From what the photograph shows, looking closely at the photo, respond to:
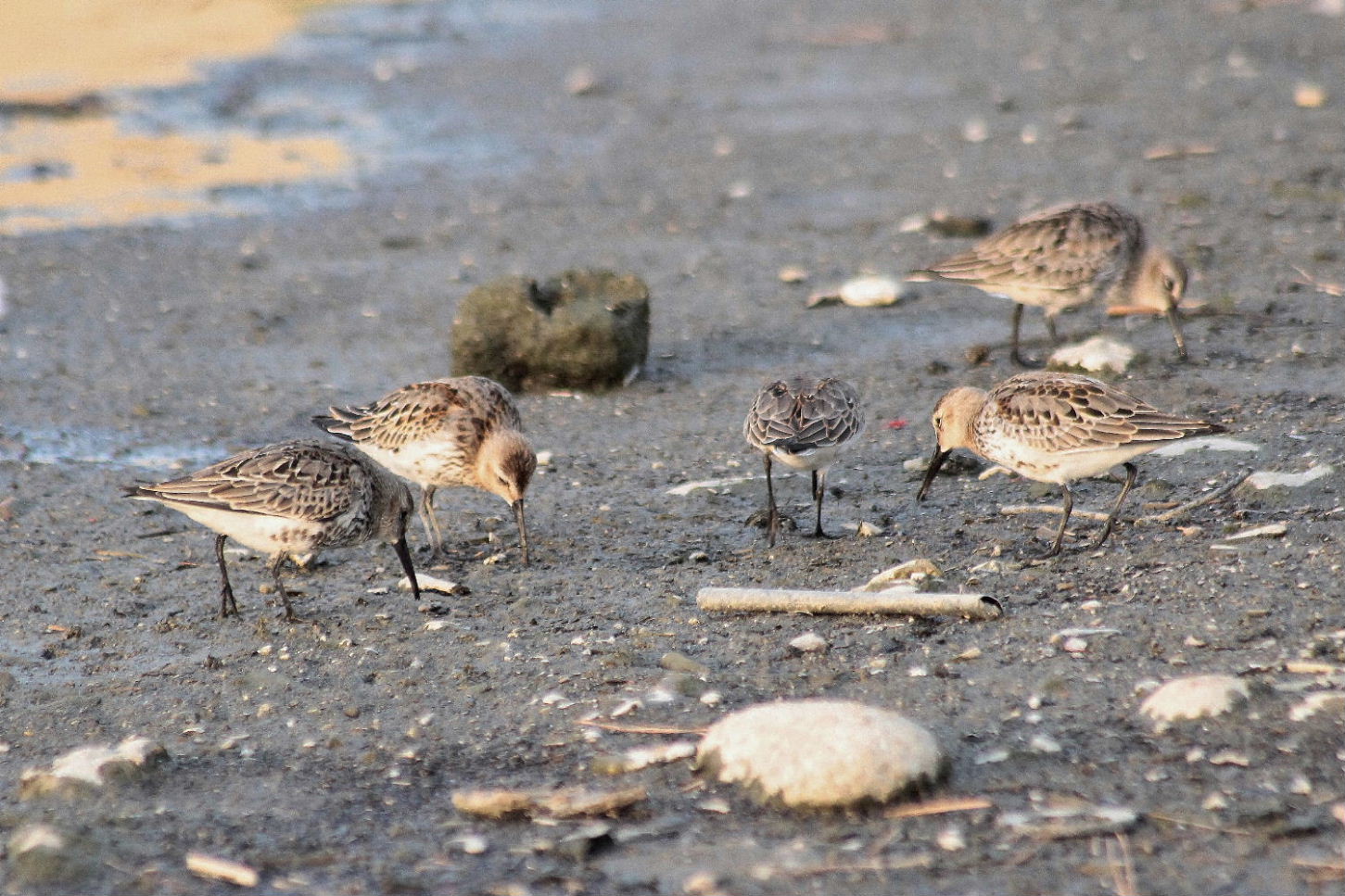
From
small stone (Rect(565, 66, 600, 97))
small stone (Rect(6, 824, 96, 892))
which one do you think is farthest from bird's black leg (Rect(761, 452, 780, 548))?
small stone (Rect(565, 66, 600, 97))

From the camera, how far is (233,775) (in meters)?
5.67

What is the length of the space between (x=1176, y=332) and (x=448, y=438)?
15.0 ft

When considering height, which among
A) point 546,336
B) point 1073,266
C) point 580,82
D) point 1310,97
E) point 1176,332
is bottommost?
point 1176,332

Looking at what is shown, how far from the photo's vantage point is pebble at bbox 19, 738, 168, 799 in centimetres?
547

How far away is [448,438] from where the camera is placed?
8055 mm

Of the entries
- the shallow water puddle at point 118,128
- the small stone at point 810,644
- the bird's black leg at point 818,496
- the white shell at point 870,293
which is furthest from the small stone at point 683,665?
the shallow water puddle at point 118,128

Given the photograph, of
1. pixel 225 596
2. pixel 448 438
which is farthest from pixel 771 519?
pixel 225 596

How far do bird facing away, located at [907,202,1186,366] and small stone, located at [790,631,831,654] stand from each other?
4358 millimetres

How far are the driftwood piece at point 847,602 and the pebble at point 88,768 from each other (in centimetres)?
224

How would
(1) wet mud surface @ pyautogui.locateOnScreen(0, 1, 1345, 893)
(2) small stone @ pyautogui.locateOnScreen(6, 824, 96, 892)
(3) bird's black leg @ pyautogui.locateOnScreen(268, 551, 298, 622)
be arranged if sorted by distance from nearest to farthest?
1. (2) small stone @ pyautogui.locateOnScreen(6, 824, 96, 892)
2. (1) wet mud surface @ pyautogui.locateOnScreen(0, 1, 1345, 893)
3. (3) bird's black leg @ pyautogui.locateOnScreen(268, 551, 298, 622)

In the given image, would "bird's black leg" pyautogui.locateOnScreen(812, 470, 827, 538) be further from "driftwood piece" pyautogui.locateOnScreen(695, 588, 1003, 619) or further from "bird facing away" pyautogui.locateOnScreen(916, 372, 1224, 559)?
"driftwood piece" pyautogui.locateOnScreen(695, 588, 1003, 619)

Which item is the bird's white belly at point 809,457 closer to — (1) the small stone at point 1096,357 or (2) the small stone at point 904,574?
(2) the small stone at point 904,574

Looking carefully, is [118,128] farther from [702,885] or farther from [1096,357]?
[702,885]

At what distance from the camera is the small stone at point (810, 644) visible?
6.26m
